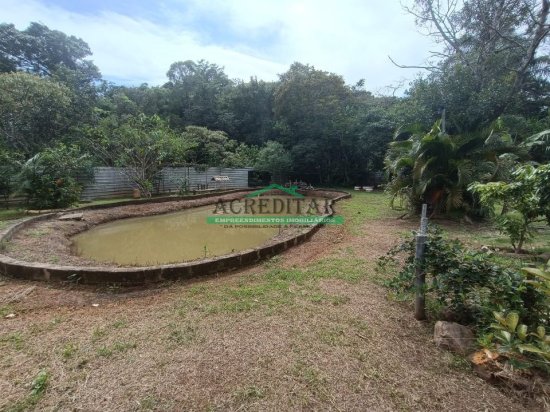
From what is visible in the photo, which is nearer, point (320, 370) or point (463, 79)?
point (320, 370)

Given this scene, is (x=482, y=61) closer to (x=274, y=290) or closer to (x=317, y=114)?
(x=317, y=114)

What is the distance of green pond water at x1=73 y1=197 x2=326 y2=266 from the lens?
4.34m

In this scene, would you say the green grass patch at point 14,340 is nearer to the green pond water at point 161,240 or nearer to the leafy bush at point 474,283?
the green pond water at point 161,240

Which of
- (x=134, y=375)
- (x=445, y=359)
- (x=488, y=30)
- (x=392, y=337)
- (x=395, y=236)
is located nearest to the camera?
(x=134, y=375)

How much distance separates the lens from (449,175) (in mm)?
6070

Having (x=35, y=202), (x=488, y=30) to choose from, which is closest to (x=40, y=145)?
(x=35, y=202)

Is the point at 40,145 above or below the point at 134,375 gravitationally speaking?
above

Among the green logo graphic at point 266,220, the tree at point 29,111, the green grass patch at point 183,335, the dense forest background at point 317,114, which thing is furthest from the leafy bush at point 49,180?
the green grass patch at point 183,335

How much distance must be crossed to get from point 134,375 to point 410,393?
1.67 meters

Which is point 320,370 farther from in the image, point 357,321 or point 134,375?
point 134,375

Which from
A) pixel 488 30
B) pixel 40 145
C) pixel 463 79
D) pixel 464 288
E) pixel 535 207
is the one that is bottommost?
pixel 464 288

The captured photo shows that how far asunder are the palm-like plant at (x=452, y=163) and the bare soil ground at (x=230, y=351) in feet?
13.5

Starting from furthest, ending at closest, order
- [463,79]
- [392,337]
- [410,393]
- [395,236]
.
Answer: [463,79], [395,236], [392,337], [410,393]

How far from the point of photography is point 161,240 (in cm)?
532
